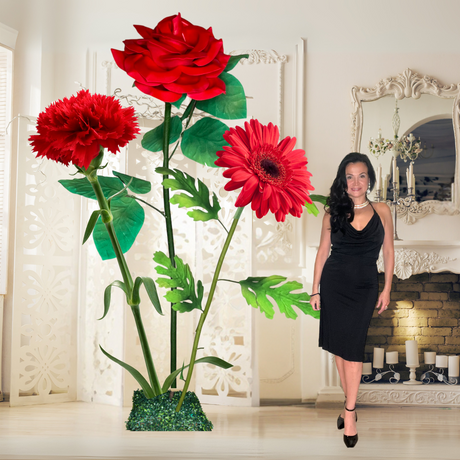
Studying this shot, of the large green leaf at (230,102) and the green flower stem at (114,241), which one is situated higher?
the large green leaf at (230,102)

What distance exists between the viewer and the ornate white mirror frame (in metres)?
3.04

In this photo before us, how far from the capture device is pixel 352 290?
2.01 meters

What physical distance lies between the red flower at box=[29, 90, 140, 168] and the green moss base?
0.81m

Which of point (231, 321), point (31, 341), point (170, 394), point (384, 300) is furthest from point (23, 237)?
point (384, 300)

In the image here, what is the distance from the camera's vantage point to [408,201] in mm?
3031

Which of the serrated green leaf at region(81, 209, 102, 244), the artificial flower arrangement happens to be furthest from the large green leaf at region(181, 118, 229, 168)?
the serrated green leaf at region(81, 209, 102, 244)

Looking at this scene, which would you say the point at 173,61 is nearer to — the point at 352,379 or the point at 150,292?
the point at 150,292

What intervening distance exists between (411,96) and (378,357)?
1.74m

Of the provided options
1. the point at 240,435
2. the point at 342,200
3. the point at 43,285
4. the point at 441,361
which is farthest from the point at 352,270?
the point at 43,285

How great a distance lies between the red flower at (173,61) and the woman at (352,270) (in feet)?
3.00

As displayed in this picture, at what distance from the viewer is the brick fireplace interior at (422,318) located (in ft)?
10.3

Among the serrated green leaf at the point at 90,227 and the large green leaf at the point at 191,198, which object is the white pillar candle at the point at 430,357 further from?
the serrated green leaf at the point at 90,227

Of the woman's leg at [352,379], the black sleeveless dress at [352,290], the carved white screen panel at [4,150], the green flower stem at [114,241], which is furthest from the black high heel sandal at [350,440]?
the carved white screen panel at [4,150]

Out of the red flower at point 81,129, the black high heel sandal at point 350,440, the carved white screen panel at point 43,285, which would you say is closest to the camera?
the red flower at point 81,129
